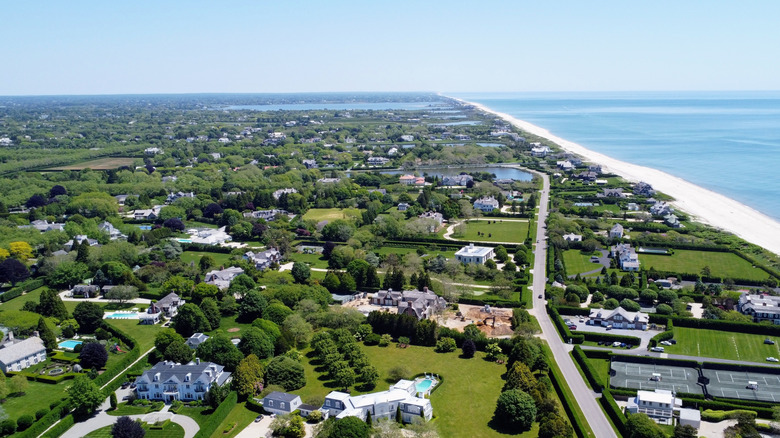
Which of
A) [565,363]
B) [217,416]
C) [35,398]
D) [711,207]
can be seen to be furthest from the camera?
[711,207]

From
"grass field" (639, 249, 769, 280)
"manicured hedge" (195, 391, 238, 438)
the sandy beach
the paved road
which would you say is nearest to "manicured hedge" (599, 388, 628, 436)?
the paved road

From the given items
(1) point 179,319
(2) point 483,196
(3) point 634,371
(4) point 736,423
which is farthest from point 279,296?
(2) point 483,196

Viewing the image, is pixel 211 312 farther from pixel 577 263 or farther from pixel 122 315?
pixel 577 263

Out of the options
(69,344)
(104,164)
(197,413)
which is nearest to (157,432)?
(197,413)

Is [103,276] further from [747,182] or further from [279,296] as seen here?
[747,182]

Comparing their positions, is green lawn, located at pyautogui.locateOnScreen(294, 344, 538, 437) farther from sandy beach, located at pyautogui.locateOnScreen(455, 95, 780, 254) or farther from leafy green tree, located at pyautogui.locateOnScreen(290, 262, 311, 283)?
sandy beach, located at pyautogui.locateOnScreen(455, 95, 780, 254)

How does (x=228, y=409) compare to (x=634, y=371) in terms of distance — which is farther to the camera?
(x=634, y=371)

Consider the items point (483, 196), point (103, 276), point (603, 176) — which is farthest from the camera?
point (603, 176)
